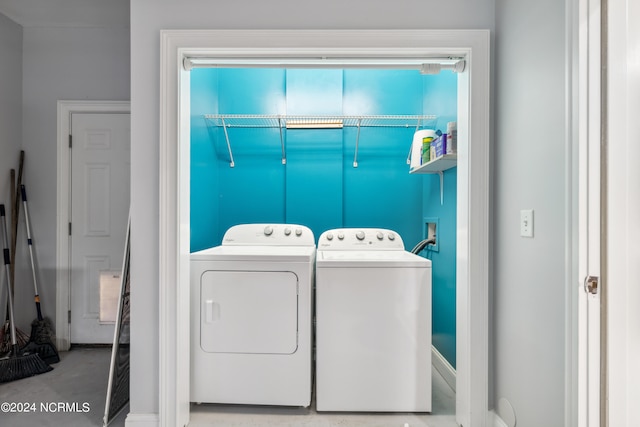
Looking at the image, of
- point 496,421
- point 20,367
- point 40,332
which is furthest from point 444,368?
point 40,332

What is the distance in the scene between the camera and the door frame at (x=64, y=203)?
9.39 ft

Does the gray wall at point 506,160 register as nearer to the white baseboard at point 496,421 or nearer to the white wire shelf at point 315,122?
the white baseboard at point 496,421

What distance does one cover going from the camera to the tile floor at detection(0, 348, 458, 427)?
1.92 meters

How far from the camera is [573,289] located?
121 centimetres

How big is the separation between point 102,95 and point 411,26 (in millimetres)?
2532

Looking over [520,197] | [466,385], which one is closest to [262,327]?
[466,385]

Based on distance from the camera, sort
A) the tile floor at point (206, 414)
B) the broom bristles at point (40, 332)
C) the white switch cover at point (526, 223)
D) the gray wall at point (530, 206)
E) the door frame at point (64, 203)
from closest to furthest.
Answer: the gray wall at point (530, 206)
the white switch cover at point (526, 223)
the tile floor at point (206, 414)
the broom bristles at point (40, 332)
the door frame at point (64, 203)

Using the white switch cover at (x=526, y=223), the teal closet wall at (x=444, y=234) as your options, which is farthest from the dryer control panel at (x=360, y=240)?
the white switch cover at (x=526, y=223)

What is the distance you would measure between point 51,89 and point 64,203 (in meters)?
0.95

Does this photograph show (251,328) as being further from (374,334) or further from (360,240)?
(360,240)

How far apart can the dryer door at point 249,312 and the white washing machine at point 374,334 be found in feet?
0.57

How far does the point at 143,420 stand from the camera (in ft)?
5.76

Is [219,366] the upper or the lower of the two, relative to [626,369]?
lower

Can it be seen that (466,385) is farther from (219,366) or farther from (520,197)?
(219,366)
